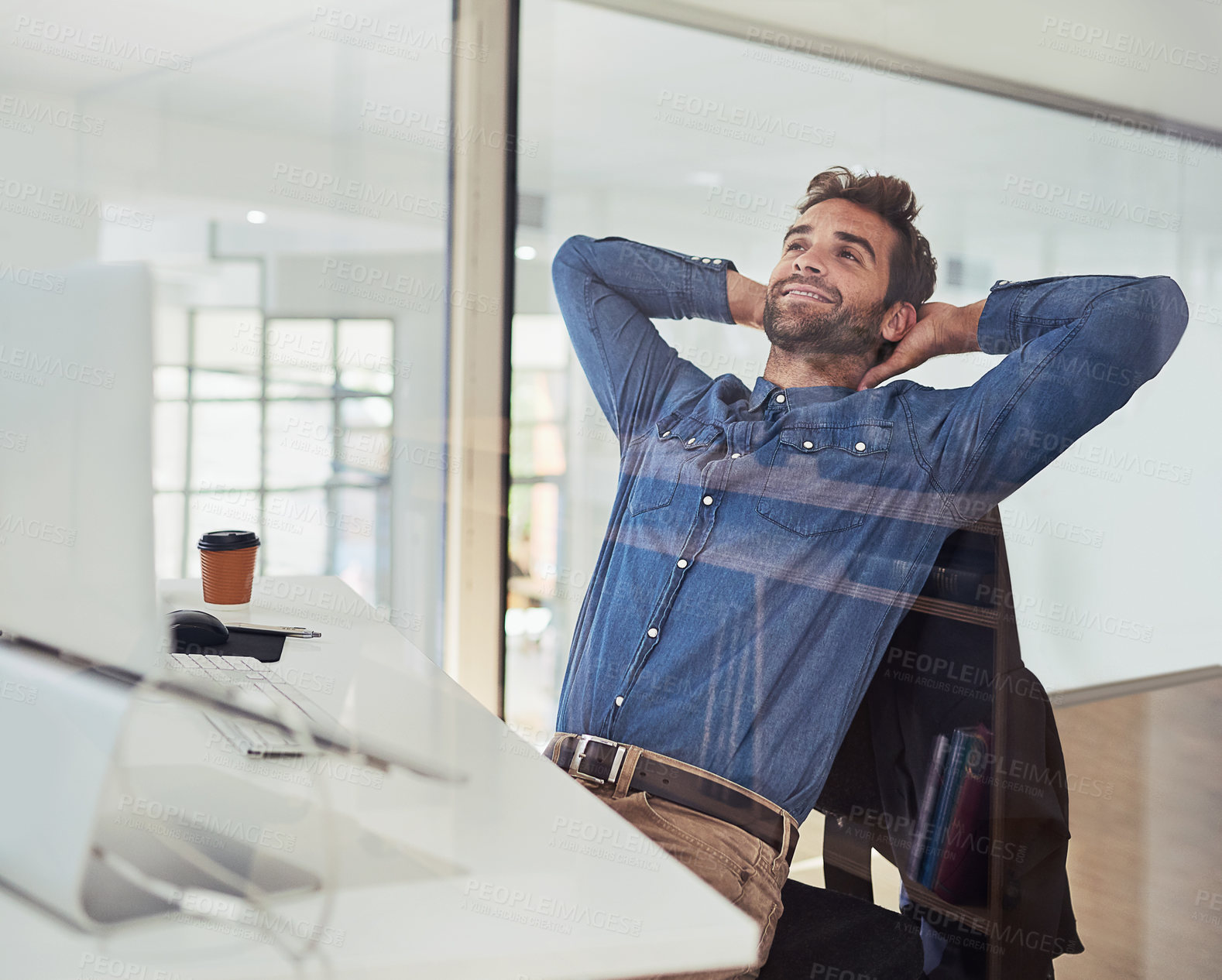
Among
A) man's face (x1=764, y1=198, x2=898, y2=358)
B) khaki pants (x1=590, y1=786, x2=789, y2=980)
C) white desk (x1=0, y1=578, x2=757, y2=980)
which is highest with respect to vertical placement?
man's face (x1=764, y1=198, x2=898, y2=358)

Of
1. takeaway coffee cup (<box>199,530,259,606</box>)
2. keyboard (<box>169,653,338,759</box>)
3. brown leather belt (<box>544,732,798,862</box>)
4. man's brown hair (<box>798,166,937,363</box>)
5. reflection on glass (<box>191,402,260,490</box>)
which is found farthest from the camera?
reflection on glass (<box>191,402,260,490</box>)

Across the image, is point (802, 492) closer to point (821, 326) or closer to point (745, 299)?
point (821, 326)

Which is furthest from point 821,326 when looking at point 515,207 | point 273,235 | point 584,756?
point 273,235

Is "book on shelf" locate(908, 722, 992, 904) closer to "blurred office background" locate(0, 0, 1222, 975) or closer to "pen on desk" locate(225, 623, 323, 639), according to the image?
"blurred office background" locate(0, 0, 1222, 975)

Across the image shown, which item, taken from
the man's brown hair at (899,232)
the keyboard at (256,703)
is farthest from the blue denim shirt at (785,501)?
the keyboard at (256,703)

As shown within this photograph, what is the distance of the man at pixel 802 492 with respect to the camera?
139cm

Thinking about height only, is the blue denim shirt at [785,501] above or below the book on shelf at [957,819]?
above

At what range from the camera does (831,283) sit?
1.66 meters

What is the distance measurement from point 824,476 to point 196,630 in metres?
0.96

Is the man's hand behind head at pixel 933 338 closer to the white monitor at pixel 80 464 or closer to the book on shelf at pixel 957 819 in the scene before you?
the book on shelf at pixel 957 819

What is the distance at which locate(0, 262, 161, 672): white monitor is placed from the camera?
744mm

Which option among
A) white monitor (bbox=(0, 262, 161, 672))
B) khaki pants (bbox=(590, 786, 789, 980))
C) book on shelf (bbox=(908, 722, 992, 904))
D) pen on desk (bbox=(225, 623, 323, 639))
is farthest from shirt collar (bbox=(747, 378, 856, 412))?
white monitor (bbox=(0, 262, 161, 672))

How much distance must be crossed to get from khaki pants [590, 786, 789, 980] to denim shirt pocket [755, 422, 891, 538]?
0.49 meters

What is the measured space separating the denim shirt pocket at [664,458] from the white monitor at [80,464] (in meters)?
1.19
